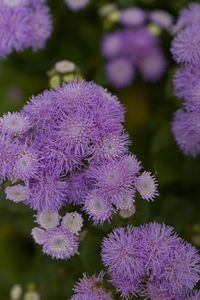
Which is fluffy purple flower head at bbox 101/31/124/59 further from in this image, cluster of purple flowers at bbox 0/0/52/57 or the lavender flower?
cluster of purple flowers at bbox 0/0/52/57

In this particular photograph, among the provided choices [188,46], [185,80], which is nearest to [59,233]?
[185,80]

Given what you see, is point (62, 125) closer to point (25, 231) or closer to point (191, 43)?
point (191, 43)

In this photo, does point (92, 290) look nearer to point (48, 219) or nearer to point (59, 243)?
point (59, 243)

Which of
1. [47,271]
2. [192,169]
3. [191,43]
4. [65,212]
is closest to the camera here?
[65,212]

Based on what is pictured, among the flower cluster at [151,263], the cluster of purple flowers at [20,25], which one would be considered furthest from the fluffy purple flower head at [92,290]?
the cluster of purple flowers at [20,25]

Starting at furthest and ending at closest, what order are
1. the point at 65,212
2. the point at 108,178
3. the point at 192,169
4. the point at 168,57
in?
1. the point at 168,57
2. the point at 192,169
3. the point at 65,212
4. the point at 108,178

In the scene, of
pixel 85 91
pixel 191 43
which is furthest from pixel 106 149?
pixel 191 43
